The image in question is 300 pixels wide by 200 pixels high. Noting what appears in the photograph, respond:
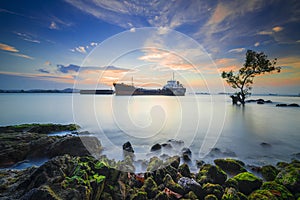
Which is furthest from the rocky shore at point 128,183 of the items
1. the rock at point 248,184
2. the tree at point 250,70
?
the tree at point 250,70

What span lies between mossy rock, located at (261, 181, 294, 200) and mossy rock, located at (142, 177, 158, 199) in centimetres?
250

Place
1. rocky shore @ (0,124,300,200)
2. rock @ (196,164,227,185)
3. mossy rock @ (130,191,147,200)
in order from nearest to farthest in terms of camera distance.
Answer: rocky shore @ (0,124,300,200) → mossy rock @ (130,191,147,200) → rock @ (196,164,227,185)

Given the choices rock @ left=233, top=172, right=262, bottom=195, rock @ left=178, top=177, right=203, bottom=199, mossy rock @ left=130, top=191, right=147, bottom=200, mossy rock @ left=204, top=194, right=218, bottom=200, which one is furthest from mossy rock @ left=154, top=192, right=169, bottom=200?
rock @ left=233, top=172, right=262, bottom=195

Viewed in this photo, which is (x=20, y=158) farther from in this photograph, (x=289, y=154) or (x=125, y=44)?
(x=289, y=154)

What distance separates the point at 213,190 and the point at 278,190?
139cm

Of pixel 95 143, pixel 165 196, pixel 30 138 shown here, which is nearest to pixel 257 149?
pixel 165 196

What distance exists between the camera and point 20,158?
562cm

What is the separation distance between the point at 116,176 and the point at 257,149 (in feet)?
24.8

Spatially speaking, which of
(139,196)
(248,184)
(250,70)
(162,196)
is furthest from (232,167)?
(250,70)

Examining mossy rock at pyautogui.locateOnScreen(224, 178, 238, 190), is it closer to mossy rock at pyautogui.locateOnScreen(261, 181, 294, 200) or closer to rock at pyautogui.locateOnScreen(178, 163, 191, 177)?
mossy rock at pyautogui.locateOnScreen(261, 181, 294, 200)

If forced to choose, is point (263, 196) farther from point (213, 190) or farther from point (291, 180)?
point (291, 180)

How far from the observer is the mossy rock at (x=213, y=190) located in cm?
337

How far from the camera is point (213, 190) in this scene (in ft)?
11.3

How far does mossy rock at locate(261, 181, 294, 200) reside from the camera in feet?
10.5
